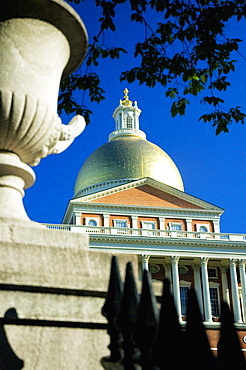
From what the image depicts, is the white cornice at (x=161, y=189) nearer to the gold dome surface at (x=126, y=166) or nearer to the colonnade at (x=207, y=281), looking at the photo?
the gold dome surface at (x=126, y=166)

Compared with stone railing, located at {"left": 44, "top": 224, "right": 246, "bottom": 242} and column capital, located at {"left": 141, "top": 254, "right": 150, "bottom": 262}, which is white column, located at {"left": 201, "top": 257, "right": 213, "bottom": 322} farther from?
column capital, located at {"left": 141, "top": 254, "right": 150, "bottom": 262}

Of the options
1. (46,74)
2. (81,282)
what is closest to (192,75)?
(46,74)

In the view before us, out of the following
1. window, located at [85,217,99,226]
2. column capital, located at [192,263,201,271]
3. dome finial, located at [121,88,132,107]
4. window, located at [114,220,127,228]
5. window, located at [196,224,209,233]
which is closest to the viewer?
column capital, located at [192,263,201,271]

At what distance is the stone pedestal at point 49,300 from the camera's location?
3133 millimetres

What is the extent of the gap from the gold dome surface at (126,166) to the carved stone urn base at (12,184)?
161 feet

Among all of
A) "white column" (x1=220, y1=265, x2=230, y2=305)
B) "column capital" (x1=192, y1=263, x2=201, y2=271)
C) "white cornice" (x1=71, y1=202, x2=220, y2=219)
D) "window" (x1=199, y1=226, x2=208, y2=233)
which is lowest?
"white column" (x1=220, y1=265, x2=230, y2=305)

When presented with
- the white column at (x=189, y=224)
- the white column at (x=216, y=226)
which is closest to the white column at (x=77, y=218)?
the white column at (x=189, y=224)

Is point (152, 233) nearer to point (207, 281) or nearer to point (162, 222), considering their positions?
point (162, 222)

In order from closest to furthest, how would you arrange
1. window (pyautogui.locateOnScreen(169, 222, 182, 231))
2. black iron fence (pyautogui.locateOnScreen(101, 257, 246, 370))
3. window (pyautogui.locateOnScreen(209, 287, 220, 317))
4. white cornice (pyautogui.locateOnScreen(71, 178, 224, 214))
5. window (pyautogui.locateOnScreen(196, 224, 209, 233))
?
black iron fence (pyautogui.locateOnScreen(101, 257, 246, 370)) < window (pyautogui.locateOnScreen(209, 287, 220, 317)) < window (pyautogui.locateOnScreen(169, 222, 182, 231)) < window (pyautogui.locateOnScreen(196, 224, 209, 233)) < white cornice (pyautogui.locateOnScreen(71, 178, 224, 214))

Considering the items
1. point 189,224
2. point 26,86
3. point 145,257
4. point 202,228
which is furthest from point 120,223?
point 26,86

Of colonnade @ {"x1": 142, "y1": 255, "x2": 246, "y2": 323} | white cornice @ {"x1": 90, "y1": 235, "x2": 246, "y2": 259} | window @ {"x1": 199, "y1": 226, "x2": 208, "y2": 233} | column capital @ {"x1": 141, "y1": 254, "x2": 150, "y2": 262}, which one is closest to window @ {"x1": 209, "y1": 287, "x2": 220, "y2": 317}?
colonnade @ {"x1": 142, "y1": 255, "x2": 246, "y2": 323}

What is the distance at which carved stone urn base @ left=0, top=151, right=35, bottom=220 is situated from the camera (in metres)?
3.67

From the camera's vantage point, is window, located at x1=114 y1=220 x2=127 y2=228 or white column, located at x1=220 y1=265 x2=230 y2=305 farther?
window, located at x1=114 y1=220 x2=127 y2=228

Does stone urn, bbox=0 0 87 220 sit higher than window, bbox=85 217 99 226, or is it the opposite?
window, bbox=85 217 99 226
